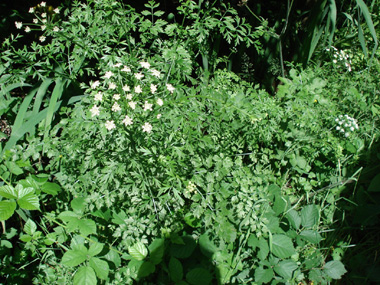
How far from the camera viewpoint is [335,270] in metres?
1.78

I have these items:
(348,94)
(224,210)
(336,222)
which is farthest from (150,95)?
(348,94)

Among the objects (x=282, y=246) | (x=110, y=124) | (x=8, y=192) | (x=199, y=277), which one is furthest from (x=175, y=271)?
(x=8, y=192)

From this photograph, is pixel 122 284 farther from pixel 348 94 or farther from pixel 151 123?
pixel 348 94

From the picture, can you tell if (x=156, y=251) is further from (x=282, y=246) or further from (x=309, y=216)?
(x=309, y=216)

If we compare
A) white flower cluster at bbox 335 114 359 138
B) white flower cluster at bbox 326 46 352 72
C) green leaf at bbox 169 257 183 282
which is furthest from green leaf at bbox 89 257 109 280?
white flower cluster at bbox 326 46 352 72

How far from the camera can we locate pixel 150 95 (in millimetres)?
1661

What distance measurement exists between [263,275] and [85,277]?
102cm

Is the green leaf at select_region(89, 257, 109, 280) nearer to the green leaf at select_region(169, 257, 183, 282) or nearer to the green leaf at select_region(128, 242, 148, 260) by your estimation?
the green leaf at select_region(128, 242, 148, 260)

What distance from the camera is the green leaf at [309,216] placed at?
1.90 meters

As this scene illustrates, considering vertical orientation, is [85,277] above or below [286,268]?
above

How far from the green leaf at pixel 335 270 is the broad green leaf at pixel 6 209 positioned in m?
1.91

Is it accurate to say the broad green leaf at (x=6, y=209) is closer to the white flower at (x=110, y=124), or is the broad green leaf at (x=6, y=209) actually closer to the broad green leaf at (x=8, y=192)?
the broad green leaf at (x=8, y=192)

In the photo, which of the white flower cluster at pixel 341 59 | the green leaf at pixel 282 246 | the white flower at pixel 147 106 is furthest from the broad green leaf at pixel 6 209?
the white flower cluster at pixel 341 59

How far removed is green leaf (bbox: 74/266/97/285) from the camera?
4.68 ft
